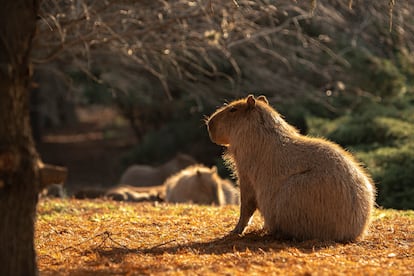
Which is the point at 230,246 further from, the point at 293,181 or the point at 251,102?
the point at 251,102

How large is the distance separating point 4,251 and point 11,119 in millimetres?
816

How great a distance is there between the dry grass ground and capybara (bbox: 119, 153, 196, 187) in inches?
365

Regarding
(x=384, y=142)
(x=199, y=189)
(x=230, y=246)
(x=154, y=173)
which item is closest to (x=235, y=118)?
(x=230, y=246)

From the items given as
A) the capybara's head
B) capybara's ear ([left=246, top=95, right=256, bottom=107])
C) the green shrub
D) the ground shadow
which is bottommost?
the ground shadow

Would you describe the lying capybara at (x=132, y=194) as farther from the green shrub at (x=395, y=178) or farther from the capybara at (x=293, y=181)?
the capybara at (x=293, y=181)

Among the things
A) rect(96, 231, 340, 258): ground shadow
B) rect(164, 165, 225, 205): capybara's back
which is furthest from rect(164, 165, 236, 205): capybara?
rect(96, 231, 340, 258): ground shadow

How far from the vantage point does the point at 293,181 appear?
576 cm

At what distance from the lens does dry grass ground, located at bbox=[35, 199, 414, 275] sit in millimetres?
4657

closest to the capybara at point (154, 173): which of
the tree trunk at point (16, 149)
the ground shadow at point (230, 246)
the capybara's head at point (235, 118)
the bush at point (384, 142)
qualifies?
the bush at point (384, 142)

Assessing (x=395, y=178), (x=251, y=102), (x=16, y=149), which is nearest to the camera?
(x=16, y=149)

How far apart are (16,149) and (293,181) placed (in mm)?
2647

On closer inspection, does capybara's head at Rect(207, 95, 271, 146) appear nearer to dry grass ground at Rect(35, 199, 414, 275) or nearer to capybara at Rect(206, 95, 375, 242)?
capybara at Rect(206, 95, 375, 242)

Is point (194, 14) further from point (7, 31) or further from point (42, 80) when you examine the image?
point (42, 80)

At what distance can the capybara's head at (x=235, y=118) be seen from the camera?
622 cm
